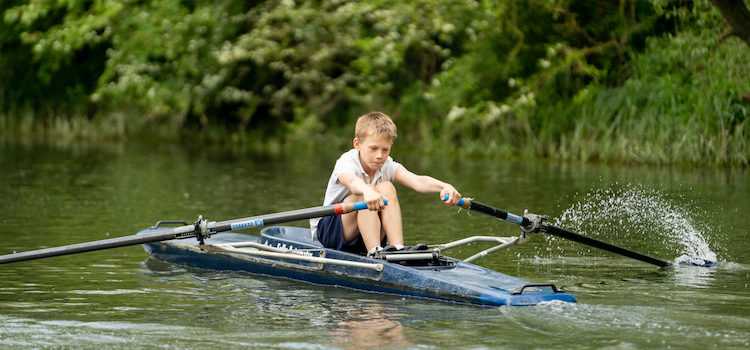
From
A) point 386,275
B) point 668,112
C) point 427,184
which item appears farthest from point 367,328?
point 668,112

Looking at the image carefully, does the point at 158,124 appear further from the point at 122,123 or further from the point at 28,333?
the point at 28,333

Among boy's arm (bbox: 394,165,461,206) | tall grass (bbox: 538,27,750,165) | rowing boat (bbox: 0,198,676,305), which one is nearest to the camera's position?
rowing boat (bbox: 0,198,676,305)

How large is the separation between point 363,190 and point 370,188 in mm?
54

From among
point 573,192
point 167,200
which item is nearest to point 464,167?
point 573,192

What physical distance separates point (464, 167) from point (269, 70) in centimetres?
1099

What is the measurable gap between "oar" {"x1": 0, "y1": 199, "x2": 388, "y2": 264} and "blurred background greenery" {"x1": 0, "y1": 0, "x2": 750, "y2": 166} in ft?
34.9

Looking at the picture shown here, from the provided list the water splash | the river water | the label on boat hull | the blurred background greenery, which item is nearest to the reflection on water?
the river water

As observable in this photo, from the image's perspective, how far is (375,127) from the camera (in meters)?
8.29

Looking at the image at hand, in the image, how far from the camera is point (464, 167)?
21.3 m

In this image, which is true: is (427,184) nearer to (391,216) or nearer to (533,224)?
(391,216)

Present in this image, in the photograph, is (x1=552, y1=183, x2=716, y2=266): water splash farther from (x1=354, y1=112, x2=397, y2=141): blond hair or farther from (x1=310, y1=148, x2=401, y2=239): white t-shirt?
(x1=354, y1=112, x2=397, y2=141): blond hair

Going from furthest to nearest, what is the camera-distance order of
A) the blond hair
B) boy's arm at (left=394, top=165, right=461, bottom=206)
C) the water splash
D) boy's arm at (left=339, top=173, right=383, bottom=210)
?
the water splash, the blond hair, boy's arm at (left=394, top=165, right=461, bottom=206), boy's arm at (left=339, top=173, right=383, bottom=210)

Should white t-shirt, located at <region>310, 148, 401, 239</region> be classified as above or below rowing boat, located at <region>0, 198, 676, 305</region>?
above

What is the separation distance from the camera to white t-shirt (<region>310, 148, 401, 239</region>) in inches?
337
